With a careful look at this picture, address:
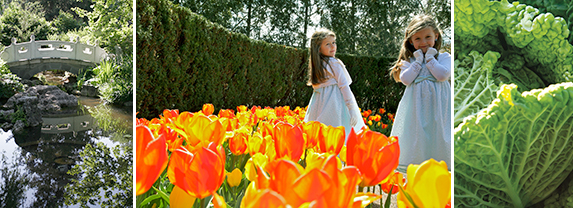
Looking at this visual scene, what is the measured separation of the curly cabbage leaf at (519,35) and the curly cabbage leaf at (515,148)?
0.39 feet

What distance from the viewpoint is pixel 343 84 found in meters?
3.04

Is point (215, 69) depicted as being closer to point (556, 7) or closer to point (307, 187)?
point (556, 7)

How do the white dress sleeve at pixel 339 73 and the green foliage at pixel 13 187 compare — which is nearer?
the green foliage at pixel 13 187

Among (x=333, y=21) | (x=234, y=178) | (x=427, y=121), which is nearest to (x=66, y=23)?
(x=234, y=178)

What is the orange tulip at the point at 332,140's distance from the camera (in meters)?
0.69

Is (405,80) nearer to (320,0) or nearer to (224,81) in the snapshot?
(224,81)

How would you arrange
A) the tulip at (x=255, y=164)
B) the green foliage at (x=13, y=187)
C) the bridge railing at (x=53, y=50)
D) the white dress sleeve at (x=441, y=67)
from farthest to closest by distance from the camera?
the green foliage at (x=13, y=187), the white dress sleeve at (x=441, y=67), the bridge railing at (x=53, y=50), the tulip at (x=255, y=164)

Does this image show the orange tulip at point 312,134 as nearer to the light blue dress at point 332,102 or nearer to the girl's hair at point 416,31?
the girl's hair at point 416,31

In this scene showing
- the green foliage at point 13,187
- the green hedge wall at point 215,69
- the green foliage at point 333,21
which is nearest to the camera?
the green foliage at point 13,187

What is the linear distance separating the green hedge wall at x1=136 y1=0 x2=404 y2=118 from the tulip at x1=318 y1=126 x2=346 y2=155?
11.6 ft

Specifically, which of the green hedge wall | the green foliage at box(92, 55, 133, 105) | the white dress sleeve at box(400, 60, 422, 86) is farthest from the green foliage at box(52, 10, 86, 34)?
the green hedge wall

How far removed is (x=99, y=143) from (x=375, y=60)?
7.82 meters

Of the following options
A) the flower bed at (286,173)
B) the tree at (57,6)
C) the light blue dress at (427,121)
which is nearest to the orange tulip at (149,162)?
the flower bed at (286,173)

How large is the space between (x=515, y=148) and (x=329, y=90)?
7.97 ft
